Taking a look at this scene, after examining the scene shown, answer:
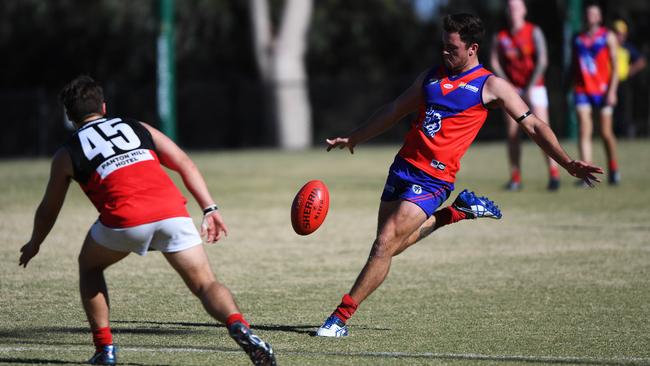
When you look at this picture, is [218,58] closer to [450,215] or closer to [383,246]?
[450,215]

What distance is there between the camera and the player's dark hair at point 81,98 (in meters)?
6.22

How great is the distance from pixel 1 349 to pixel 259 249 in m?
5.12

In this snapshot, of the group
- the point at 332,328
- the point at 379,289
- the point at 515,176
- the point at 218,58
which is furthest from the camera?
the point at 218,58

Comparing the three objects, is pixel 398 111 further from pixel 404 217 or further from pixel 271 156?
pixel 271 156

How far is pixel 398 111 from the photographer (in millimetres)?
7672

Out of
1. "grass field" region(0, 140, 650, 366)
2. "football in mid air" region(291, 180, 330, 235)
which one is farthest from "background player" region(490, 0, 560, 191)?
"football in mid air" region(291, 180, 330, 235)


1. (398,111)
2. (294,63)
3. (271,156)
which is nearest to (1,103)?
(294,63)

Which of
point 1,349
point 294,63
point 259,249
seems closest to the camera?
point 1,349

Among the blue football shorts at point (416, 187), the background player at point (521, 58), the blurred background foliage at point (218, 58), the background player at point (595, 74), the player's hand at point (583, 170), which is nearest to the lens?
the player's hand at point (583, 170)

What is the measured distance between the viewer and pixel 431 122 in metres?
7.54

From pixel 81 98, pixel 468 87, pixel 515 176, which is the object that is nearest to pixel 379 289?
pixel 468 87

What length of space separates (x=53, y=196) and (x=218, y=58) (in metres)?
35.3

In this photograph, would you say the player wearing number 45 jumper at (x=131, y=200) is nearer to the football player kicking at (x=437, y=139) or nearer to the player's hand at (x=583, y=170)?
the football player kicking at (x=437, y=139)

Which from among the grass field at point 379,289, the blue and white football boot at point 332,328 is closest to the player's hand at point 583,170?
the grass field at point 379,289
